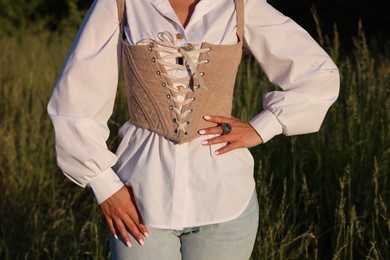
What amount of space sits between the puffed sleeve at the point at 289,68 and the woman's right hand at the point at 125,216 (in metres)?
0.41

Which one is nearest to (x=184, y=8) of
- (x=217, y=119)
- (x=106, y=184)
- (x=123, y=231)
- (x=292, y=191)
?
(x=217, y=119)

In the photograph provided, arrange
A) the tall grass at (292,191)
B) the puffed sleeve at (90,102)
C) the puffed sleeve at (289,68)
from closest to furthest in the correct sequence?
1. the puffed sleeve at (90,102)
2. the puffed sleeve at (289,68)
3. the tall grass at (292,191)

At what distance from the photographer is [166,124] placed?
72.7 inches

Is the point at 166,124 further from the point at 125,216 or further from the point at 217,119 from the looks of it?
the point at 125,216

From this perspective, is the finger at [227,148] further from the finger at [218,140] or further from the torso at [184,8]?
the torso at [184,8]

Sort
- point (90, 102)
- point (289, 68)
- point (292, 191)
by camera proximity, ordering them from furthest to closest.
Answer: point (292, 191) → point (289, 68) → point (90, 102)

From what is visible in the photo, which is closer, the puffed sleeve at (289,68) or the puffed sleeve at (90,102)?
A: the puffed sleeve at (90,102)

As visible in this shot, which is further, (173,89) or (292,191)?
(292,191)

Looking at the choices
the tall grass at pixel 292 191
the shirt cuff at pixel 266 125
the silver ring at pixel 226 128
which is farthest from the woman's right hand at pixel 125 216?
the tall grass at pixel 292 191

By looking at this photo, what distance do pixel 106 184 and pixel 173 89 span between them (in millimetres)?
305

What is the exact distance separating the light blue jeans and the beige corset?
0.25 m

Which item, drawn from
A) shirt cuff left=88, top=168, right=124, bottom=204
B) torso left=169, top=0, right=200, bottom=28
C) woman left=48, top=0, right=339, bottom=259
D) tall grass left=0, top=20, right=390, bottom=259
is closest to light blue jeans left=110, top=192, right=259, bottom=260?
woman left=48, top=0, right=339, bottom=259

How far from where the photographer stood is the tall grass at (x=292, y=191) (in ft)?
10.3

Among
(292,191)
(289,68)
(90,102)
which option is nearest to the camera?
(90,102)
